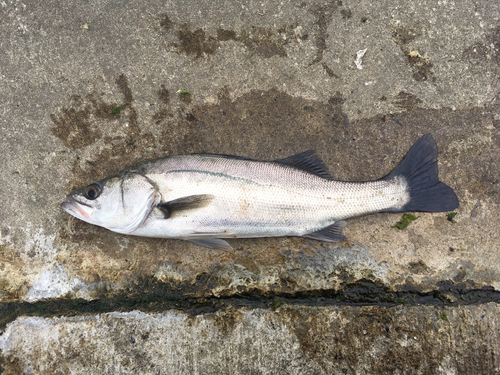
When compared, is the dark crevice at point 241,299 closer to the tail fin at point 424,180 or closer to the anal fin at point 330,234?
the anal fin at point 330,234

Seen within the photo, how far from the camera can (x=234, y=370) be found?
2721mm

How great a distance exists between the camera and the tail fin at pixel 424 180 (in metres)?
2.93

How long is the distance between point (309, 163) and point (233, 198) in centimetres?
90

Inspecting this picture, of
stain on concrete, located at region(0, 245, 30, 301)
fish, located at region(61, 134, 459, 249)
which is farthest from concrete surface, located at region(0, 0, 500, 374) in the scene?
fish, located at region(61, 134, 459, 249)

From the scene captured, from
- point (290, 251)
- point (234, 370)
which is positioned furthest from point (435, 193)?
point (234, 370)

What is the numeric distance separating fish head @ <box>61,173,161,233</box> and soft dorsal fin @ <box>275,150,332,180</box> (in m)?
1.40

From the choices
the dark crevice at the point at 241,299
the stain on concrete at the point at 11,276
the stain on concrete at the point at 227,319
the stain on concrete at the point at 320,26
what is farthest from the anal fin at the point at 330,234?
the stain on concrete at the point at 11,276

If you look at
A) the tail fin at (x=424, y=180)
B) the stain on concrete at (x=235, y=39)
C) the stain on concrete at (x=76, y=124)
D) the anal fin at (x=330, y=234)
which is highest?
the stain on concrete at (x=235, y=39)

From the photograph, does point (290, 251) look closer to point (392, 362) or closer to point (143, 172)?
point (392, 362)

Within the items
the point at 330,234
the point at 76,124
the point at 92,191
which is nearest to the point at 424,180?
the point at 330,234

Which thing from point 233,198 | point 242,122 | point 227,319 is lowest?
point 227,319

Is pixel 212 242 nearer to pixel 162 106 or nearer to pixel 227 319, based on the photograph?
pixel 227 319

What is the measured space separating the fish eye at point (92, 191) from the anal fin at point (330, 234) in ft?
7.04

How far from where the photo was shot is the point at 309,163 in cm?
308
